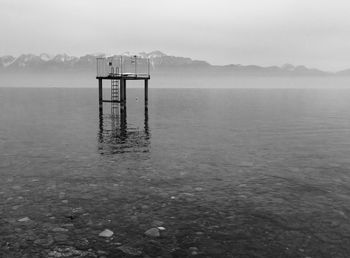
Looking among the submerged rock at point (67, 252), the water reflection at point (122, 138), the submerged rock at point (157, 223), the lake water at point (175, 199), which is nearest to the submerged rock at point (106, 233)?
the lake water at point (175, 199)

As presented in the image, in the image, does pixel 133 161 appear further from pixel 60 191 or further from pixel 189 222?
pixel 189 222

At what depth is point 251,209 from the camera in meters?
16.7

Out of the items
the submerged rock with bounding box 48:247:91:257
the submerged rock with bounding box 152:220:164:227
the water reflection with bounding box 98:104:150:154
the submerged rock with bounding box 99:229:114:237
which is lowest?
the water reflection with bounding box 98:104:150:154

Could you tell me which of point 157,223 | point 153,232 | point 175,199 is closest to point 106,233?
point 153,232

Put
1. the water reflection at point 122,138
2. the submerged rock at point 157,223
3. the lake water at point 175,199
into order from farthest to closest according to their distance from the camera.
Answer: the water reflection at point 122,138
the submerged rock at point 157,223
the lake water at point 175,199

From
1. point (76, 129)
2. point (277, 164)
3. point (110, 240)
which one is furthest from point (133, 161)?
point (76, 129)

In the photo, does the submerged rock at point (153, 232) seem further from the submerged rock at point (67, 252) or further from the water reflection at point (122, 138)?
the water reflection at point (122, 138)

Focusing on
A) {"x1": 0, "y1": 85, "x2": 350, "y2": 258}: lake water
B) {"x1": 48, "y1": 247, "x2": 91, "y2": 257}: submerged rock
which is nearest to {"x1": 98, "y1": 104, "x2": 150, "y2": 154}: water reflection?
{"x1": 0, "y1": 85, "x2": 350, "y2": 258}: lake water

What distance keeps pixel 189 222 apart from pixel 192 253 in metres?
2.66

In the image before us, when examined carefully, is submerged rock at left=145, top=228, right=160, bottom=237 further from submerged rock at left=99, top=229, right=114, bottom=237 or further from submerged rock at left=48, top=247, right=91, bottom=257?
submerged rock at left=48, top=247, right=91, bottom=257

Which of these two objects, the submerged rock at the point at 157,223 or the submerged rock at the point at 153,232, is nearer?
the submerged rock at the point at 153,232

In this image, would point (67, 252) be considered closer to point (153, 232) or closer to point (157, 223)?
point (153, 232)

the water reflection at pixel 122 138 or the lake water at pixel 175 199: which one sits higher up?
the lake water at pixel 175 199

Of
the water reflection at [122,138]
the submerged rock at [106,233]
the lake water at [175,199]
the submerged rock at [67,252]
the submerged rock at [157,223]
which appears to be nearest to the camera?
the submerged rock at [67,252]
